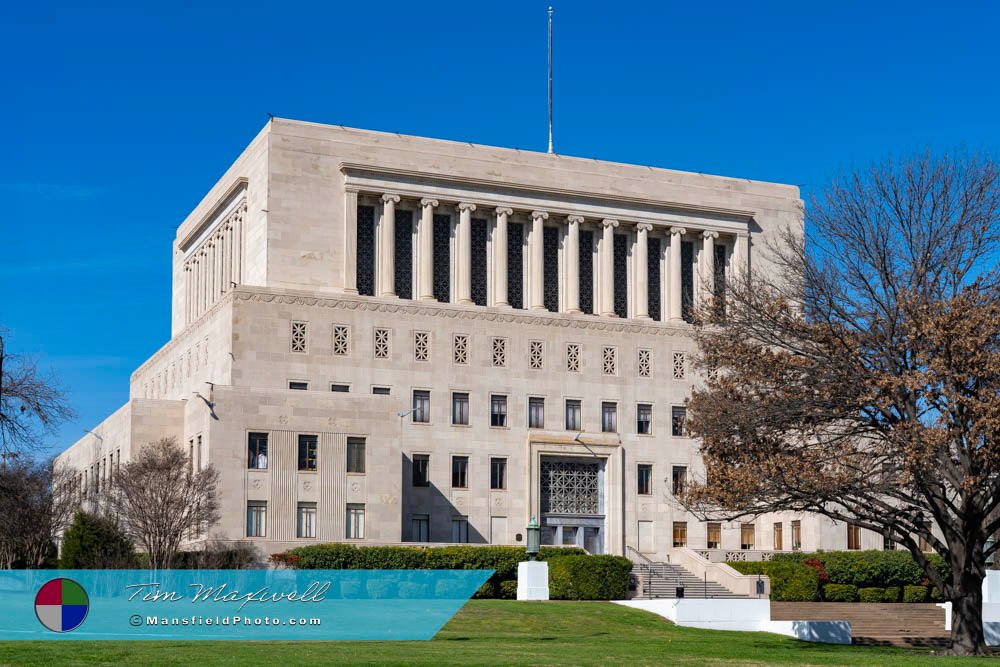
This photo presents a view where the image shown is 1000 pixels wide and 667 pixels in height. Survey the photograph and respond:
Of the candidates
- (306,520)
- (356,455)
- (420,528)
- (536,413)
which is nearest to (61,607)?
(306,520)

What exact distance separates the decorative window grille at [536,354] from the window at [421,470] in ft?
22.2

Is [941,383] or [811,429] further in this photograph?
[811,429]

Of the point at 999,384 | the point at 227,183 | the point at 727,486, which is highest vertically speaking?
the point at 227,183

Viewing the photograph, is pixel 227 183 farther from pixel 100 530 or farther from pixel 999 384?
pixel 999 384

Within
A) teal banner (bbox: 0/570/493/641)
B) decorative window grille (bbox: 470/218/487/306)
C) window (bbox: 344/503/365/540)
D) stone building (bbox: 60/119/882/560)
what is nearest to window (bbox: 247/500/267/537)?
stone building (bbox: 60/119/882/560)

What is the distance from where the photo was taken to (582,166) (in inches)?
2766

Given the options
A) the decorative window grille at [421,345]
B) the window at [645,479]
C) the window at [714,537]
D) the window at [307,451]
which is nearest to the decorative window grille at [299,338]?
the decorative window grille at [421,345]

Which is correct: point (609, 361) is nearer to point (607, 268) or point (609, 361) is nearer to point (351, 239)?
point (607, 268)

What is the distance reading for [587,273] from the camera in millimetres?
70188

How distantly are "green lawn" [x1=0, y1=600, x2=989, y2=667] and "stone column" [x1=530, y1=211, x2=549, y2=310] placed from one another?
78.4ft

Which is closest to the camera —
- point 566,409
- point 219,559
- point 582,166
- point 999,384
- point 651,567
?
point 999,384

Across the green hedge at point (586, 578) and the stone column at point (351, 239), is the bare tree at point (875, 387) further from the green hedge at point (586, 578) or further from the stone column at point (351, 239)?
the stone column at point (351, 239)

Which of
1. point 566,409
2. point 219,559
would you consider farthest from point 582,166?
point 219,559

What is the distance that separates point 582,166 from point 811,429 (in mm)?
37326
